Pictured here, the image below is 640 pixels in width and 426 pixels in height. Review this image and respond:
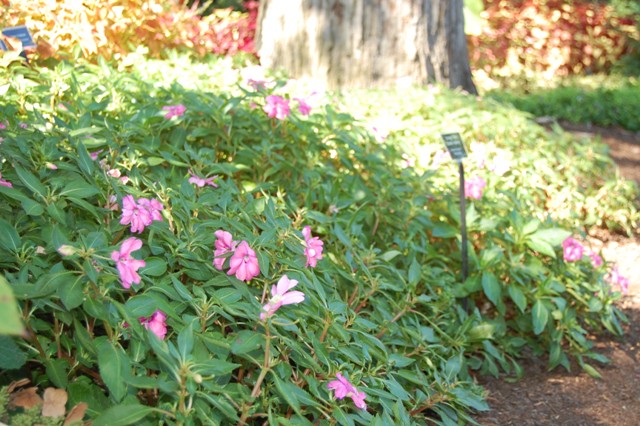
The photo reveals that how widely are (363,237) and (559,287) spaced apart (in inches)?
30.6

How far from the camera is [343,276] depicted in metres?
2.44

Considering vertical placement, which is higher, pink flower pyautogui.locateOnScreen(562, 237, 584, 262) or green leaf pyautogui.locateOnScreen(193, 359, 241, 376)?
green leaf pyautogui.locateOnScreen(193, 359, 241, 376)

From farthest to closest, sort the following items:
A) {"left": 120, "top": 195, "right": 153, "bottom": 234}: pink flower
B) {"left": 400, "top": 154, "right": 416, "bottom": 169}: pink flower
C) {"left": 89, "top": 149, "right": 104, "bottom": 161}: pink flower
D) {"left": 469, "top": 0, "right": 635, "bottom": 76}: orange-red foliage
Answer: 1. {"left": 469, "top": 0, "right": 635, "bottom": 76}: orange-red foliage
2. {"left": 400, "top": 154, "right": 416, "bottom": 169}: pink flower
3. {"left": 89, "top": 149, "right": 104, "bottom": 161}: pink flower
4. {"left": 120, "top": 195, "right": 153, "bottom": 234}: pink flower

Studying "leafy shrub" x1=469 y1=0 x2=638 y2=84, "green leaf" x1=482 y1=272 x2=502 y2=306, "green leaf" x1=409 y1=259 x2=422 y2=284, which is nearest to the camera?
"green leaf" x1=409 y1=259 x2=422 y2=284

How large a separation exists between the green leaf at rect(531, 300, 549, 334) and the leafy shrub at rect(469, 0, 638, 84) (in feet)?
22.1

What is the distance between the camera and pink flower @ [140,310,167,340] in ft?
5.56

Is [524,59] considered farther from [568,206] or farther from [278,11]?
[568,206]

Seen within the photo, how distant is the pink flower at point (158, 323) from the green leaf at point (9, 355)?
0.27 m

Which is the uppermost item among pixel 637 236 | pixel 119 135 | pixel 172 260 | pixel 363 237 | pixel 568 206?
pixel 119 135

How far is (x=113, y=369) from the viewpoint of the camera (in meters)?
1.49

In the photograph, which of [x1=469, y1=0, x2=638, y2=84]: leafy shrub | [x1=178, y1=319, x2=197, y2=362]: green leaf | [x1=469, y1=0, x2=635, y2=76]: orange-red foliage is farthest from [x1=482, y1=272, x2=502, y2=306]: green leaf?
[x1=469, y1=0, x2=635, y2=76]: orange-red foliage

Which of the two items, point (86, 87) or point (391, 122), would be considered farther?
point (391, 122)

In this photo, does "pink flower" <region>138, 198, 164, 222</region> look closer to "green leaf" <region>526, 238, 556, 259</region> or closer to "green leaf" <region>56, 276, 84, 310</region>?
"green leaf" <region>56, 276, 84, 310</region>

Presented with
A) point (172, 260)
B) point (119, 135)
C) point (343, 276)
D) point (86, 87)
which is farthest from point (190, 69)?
point (172, 260)
